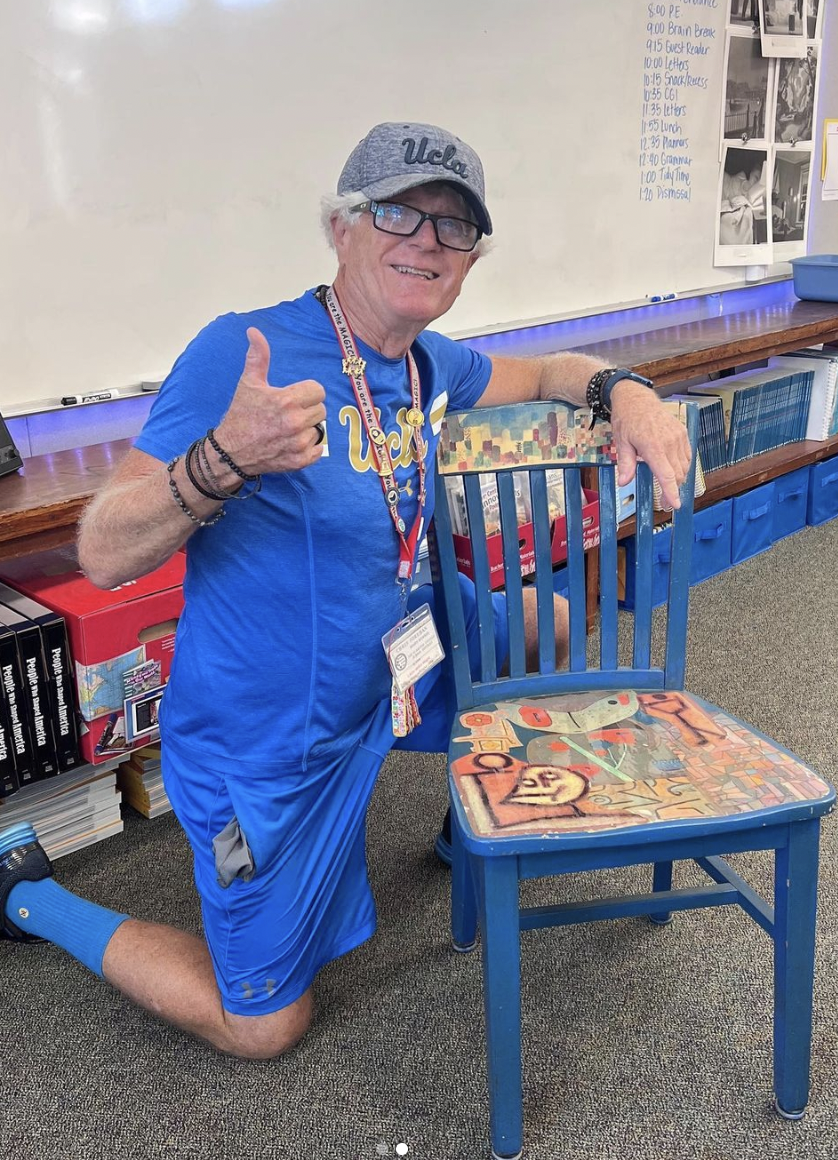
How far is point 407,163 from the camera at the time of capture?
133 cm

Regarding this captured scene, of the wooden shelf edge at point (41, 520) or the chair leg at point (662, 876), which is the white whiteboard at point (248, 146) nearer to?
the wooden shelf edge at point (41, 520)

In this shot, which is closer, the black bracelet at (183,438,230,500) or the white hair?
the black bracelet at (183,438,230,500)

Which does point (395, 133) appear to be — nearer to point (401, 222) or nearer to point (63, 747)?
point (401, 222)

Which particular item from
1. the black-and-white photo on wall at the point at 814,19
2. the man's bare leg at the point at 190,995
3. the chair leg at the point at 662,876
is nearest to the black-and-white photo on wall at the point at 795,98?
the black-and-white photo on wall at the point at 814,19

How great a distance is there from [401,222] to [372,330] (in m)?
0.15

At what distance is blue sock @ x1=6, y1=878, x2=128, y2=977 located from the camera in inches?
62.5

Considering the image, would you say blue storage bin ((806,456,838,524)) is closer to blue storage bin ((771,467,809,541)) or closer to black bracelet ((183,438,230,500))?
blue storage bin ((771,467,809,541))

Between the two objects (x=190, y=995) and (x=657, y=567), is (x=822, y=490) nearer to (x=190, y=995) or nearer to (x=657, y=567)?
(x=657, y=567)

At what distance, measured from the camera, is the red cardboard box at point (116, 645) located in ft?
6.06

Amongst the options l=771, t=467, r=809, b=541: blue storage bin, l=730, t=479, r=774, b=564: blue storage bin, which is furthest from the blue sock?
l=771, t=467, r=809, b=541: blue storage bin

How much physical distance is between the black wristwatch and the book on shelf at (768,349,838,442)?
2541 millimetres

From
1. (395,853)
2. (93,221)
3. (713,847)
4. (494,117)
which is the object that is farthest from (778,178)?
(713,847)

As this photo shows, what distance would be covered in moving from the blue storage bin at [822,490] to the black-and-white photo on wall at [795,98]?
1.18 m

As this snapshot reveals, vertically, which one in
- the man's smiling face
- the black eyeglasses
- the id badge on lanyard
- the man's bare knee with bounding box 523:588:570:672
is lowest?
the man's bare knee with bounding box 523:588:570:672
